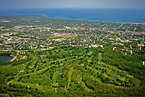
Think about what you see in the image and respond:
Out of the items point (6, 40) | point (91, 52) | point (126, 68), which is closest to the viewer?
point (126, 68)

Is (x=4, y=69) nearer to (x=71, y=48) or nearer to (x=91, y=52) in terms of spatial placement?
(x=71, y=48)

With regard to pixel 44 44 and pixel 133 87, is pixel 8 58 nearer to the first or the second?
pixel 44 44

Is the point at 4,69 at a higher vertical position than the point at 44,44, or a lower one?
lower

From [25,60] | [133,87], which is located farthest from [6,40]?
[133,87]

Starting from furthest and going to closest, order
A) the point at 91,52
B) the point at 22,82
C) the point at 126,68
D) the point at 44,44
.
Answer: the point at 44,44, the point at 91,52, the point at 126,68, the point at 22,82

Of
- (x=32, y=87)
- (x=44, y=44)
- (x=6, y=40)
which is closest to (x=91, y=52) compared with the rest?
(x=44, y=44)

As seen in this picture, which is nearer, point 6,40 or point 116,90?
point 116,90

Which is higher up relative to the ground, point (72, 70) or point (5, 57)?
point (5, 57)

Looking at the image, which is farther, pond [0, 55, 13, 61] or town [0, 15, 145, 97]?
pond [0, 55, 13, 61]

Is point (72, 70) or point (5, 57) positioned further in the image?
point (5, 57)

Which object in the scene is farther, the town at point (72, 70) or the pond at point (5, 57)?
the pond at point (5, 57)
